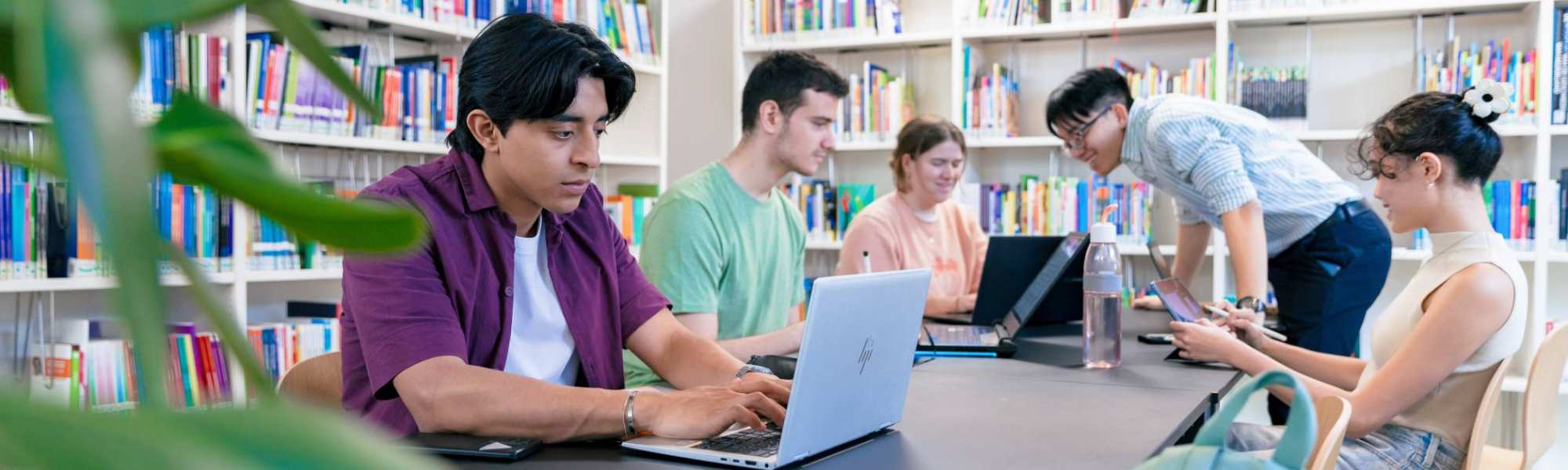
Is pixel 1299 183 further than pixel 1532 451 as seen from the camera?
Yes

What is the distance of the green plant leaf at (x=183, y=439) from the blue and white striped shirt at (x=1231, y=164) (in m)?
2.70

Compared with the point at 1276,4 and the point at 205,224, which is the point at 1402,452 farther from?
the point at 205,224

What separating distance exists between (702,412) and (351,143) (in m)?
2.19

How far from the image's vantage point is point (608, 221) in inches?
76.1

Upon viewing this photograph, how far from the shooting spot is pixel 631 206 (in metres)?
4.17

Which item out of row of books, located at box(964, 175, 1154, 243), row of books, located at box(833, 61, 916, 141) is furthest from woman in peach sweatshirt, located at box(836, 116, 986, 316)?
row of books, located at box(833, 61, 916, 141)

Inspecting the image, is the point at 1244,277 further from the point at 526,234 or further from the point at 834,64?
the point at 834,64

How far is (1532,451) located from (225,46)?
291 cm

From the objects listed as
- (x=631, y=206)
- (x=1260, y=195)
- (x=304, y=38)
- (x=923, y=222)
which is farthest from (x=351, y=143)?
(x=304, y=38)

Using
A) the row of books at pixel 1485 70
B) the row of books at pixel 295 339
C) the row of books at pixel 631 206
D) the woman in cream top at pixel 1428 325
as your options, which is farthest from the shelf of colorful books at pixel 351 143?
the row of books at pixel 1485 70

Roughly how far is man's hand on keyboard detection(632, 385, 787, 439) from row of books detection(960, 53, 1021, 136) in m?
3.08

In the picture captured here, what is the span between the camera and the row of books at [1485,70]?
3.55 metres

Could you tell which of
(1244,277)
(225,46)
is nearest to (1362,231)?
(1244,277)

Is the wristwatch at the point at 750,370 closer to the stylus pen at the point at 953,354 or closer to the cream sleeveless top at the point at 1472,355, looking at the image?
the stylus pen at the point at 953,354
